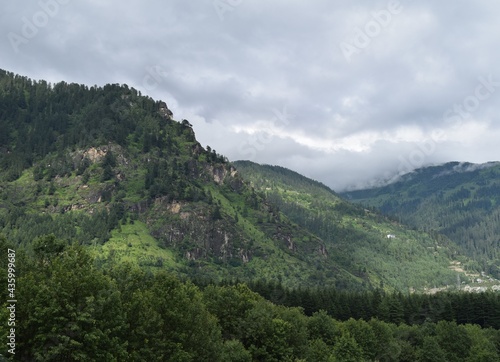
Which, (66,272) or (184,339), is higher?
(66,272)

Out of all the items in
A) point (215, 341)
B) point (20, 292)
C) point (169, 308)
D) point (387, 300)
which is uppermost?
point (20, 292)

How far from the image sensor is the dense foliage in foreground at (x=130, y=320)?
48281 mm

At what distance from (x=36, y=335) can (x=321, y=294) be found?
15976 centimetres

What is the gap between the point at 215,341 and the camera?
73.5 m

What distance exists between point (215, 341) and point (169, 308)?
14281mm

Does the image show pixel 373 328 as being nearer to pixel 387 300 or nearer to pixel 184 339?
pixel 387 300

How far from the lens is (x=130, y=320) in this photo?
59.6 m

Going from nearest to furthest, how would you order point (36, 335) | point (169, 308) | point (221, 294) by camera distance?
point (36, 335) → point (169, 308) → point (221, 294)

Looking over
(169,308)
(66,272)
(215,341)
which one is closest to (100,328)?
(66,272)

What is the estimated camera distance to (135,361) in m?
56.1

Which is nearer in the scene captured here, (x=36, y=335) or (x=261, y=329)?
(x=36, y=335)

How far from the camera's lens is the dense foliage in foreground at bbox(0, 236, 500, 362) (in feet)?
158

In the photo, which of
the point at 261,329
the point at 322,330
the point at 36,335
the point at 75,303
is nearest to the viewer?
the point at 36,335

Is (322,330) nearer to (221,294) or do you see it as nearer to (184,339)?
(221,294)
